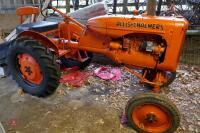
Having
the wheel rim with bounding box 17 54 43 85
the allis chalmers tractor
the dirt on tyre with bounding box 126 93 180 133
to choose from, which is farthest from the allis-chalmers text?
the wheel rim with bounding box 17 54 43 85

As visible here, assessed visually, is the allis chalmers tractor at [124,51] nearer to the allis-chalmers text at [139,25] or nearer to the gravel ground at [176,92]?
the allis-chalmers text at [139,25]

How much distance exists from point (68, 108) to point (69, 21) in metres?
1.29

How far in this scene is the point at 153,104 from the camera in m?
2.68

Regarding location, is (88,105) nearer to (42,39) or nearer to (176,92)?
(42,39)

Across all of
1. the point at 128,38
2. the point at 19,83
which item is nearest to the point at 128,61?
the point at 128,38

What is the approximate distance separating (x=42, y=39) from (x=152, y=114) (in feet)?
5.72

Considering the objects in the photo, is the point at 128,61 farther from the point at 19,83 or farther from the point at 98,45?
the point at 19,83

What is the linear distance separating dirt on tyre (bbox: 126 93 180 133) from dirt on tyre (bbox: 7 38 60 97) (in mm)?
1095

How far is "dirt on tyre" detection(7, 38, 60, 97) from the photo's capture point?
10.7 ft

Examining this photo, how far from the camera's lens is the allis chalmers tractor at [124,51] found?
2.77m

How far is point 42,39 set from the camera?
347 cm

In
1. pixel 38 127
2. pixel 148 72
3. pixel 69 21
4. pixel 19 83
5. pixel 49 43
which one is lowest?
pixel 38 127

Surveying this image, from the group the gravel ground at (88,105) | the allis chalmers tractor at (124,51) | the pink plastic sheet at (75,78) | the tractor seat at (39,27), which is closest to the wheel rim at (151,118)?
the allis chalmers tractor at (124,51)

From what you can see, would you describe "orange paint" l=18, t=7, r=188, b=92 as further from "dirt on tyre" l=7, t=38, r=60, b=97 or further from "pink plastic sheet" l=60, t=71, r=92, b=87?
"pink plastic sheet" l=60, t=71, r=92, b=87
